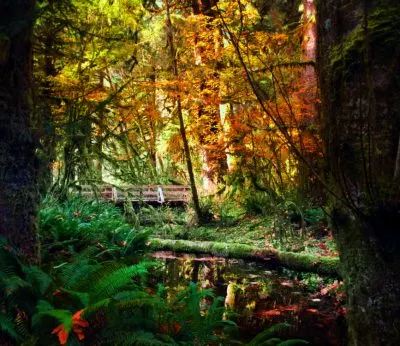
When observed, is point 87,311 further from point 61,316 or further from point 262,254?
point 262,254

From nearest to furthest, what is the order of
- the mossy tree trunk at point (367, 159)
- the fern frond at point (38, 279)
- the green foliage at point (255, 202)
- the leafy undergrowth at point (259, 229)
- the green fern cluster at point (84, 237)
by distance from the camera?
the mossy tree trunk at point (367, 159), the fern frond at point (38, 279), the green fern cluster at point (84, 237), the leafy undergrowth at point (259, 229), the green foliage at point (255, 202)

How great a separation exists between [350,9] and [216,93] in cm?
1077

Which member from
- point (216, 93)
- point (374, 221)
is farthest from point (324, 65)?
point (216, 93)

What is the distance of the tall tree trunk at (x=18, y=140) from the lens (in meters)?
4.04

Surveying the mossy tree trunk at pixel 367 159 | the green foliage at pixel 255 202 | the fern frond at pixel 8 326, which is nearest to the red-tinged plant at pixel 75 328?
the fern frond at pixel 8 326

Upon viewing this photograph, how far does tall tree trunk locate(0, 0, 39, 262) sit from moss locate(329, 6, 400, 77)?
289cm

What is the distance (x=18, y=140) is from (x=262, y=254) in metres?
6.16

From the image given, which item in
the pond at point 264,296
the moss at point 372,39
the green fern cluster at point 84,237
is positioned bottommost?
the pond at point 264,296

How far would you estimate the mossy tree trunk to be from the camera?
1998 millimetres

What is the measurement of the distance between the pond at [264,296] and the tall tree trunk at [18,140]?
2.58m

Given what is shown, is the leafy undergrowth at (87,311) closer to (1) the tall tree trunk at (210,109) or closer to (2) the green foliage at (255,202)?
(1) the tall tree trunk at (210,109)

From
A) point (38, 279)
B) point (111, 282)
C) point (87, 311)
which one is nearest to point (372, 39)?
point (87, 311)

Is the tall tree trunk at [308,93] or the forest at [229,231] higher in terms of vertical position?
the tall tree trunk at [308,93]

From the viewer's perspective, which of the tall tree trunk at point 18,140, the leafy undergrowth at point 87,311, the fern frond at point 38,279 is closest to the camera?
the leafy undergrowth at point 87,311
